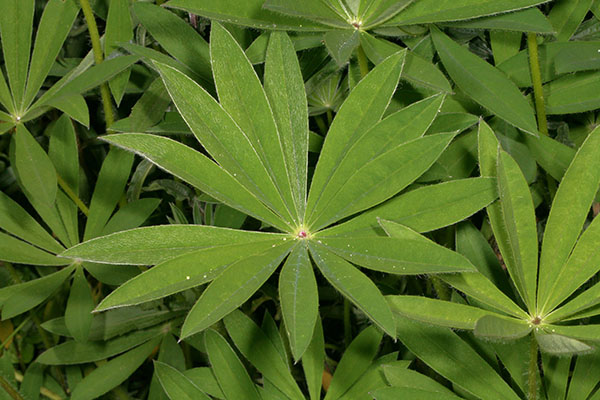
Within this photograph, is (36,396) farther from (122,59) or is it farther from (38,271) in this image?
(122,59)

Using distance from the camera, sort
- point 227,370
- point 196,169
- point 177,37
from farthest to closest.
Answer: point 177,37 < point 227,370 < point 196,169

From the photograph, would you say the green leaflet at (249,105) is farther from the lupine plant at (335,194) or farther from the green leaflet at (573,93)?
the green leaflet at (573,93)

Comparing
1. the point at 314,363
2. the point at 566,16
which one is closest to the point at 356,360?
the point at 314,363

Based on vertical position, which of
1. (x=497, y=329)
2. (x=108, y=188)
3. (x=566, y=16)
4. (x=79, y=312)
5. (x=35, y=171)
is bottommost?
(x=497, y=329)

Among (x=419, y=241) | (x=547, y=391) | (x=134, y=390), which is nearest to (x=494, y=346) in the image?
(x=547, y=391)

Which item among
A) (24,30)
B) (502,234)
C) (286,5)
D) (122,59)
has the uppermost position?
(24,30)

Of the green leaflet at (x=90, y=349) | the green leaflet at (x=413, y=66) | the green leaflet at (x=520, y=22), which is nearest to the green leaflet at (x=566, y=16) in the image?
the green leaflet at (x=520, y=22)

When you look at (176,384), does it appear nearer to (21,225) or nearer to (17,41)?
(21,225)
